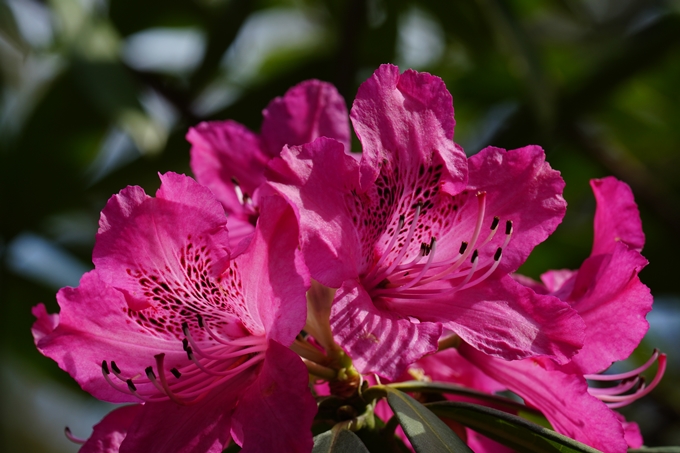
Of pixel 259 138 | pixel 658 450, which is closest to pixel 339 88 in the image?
pixel 259 138

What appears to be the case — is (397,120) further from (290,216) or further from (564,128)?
(564,128)

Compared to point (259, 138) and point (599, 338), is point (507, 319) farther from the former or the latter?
point (259, 138)

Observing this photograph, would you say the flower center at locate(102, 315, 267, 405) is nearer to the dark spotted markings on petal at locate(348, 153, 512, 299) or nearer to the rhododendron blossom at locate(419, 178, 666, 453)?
the dark spotted markings on petal at locate(348, 153, 512, 299)

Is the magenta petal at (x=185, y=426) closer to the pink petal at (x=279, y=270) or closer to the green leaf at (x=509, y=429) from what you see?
the pink petal at (x=279, y=270)

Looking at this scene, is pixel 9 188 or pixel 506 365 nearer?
pixel 506 365

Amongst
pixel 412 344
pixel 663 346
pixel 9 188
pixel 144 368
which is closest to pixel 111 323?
pixel 144 368

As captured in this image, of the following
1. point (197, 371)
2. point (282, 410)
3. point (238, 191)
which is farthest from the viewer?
point (238, 191)
